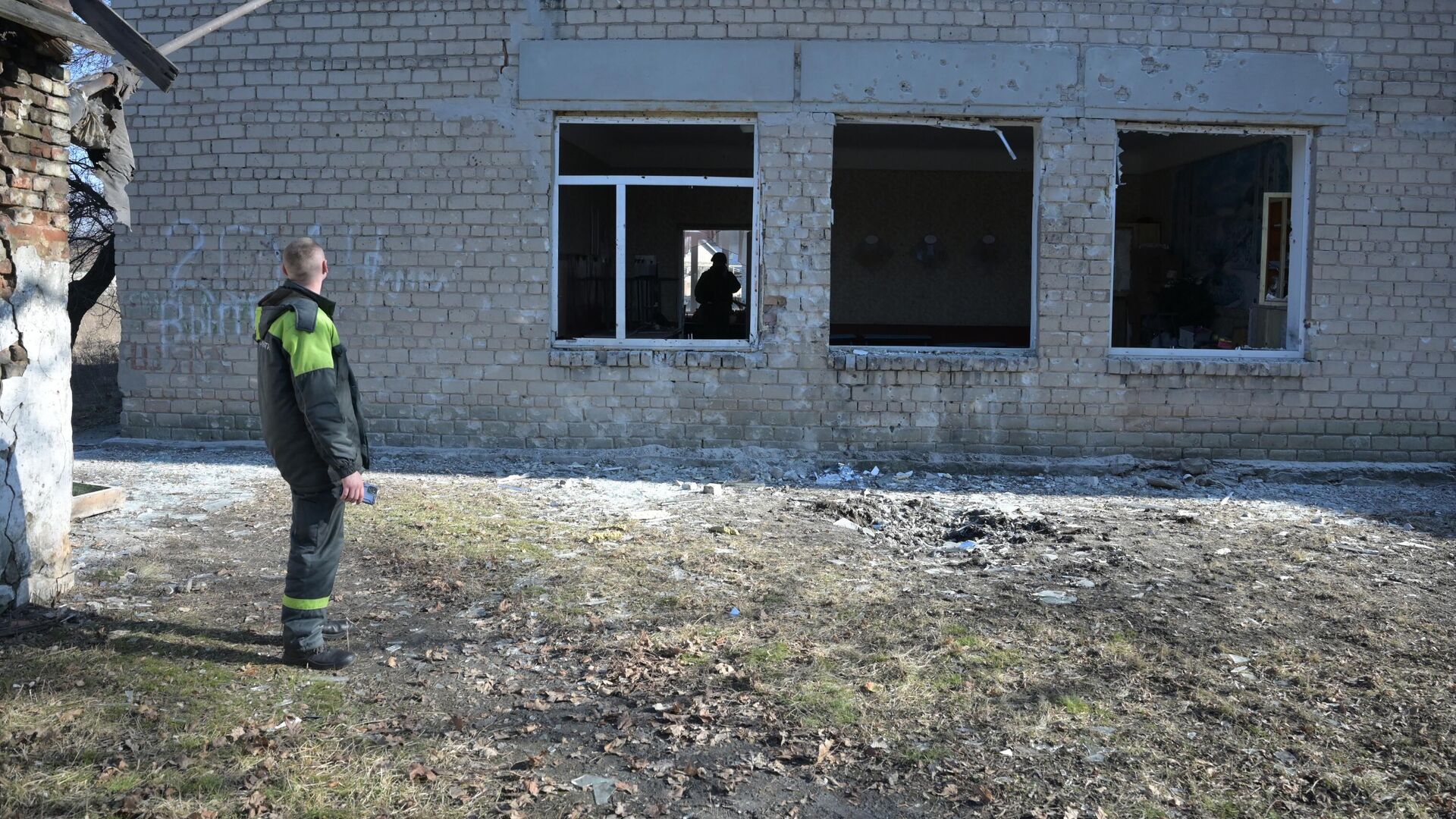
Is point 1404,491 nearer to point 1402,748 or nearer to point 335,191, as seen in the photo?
point 1402,748

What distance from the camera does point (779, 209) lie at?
9336 mm

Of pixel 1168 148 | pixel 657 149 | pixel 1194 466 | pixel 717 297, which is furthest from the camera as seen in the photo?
pixel 657 149

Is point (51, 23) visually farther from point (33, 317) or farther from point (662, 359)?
point (662, 359)

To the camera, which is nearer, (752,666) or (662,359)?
(752,666)

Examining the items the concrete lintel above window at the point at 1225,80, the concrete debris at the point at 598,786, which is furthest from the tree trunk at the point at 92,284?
the concrete debris at the point at 598,786

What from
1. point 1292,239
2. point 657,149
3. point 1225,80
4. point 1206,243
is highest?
point 657,149

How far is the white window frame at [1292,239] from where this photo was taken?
9.46 metres

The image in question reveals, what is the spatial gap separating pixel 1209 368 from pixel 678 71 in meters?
5.12

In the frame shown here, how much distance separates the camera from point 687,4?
9242 millimetres

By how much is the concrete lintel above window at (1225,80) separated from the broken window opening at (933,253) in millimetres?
7131

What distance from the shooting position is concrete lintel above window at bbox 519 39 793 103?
9227 millimetres

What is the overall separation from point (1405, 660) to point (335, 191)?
8378 millimetres

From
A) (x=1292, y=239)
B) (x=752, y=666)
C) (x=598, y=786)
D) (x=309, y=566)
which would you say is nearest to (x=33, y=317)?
(x=309, y=566)

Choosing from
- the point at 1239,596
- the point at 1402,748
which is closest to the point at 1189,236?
the point at 1239,596
